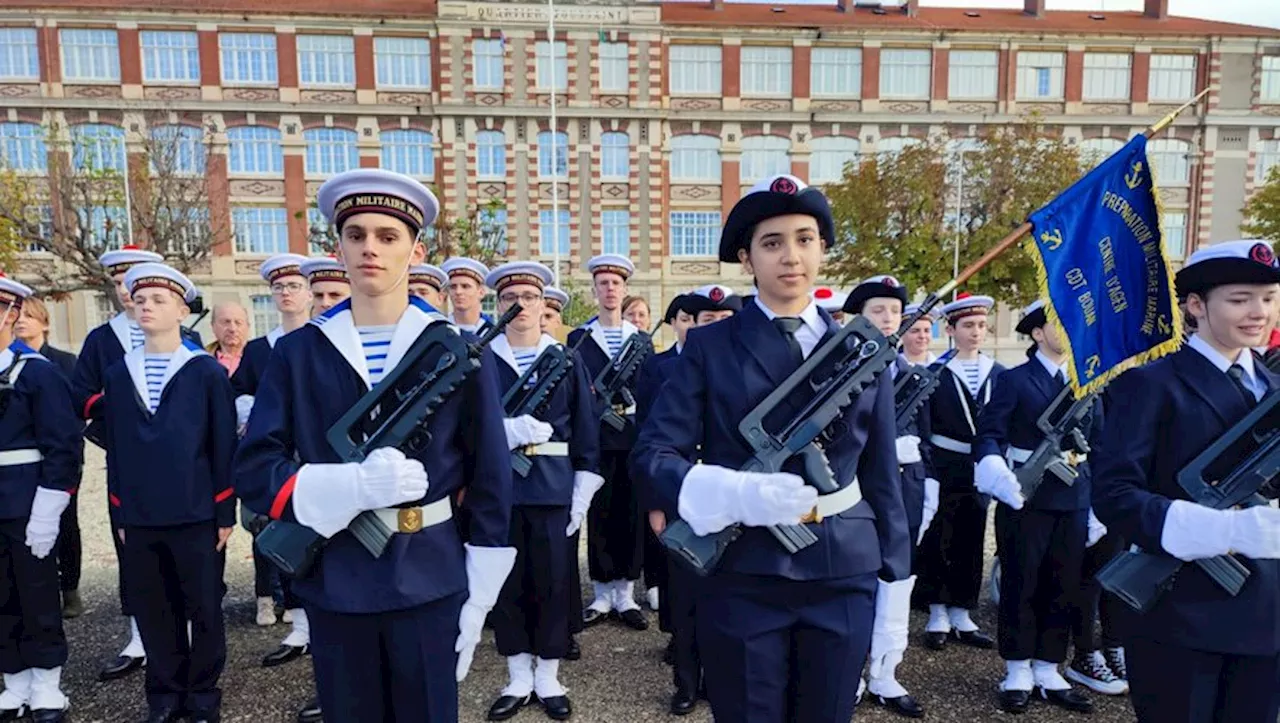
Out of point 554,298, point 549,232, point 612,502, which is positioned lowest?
point 612,502

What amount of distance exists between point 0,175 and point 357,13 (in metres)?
15.2

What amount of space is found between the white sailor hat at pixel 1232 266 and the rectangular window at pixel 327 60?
110 feet

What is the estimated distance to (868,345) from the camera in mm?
2441

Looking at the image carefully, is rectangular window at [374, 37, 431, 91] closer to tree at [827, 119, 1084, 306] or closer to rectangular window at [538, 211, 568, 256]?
rectangular window at [538, 211, 568, 256]

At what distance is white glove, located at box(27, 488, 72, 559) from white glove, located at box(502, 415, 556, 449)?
Answer: 2554 millimetres

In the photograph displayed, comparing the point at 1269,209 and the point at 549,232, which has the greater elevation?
the point at 1269,209

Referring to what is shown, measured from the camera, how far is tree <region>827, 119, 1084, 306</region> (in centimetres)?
2320

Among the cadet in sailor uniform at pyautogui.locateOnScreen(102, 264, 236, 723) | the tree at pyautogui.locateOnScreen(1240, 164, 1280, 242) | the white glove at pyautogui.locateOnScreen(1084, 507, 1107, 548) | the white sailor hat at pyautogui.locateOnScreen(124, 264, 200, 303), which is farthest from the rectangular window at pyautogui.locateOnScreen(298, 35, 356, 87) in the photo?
the tree at pyautogui.locateOnScreen(1240, 164, 1280, 242)

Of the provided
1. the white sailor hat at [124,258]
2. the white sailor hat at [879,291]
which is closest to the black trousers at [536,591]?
the white sailor hat at [879,291]

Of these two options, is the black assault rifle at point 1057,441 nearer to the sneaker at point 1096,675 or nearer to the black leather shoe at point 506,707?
the sneaker at point 1096,675

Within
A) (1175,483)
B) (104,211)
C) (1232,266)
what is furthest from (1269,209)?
(104,211)

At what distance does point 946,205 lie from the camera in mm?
25125

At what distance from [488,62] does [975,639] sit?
30.6 m

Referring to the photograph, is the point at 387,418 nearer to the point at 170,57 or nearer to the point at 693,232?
the point at 693,232
